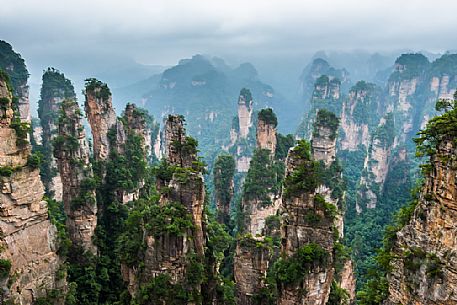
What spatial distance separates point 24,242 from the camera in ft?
63.5

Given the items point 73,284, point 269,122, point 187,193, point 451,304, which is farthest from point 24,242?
point 269,122

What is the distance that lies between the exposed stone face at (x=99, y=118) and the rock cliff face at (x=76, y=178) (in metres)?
3.96

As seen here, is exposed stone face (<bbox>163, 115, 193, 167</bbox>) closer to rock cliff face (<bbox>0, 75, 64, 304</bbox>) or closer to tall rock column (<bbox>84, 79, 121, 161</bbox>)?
rock cliff face (<bbox>0, 75, 64, 304</bbox>)

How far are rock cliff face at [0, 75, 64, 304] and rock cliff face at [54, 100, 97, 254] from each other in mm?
4338

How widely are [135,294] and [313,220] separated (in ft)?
32.1

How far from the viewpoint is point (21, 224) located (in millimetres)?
19188

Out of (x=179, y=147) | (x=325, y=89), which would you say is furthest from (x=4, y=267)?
(x=325, y=89)

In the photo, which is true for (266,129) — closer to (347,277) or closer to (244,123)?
(347,277)

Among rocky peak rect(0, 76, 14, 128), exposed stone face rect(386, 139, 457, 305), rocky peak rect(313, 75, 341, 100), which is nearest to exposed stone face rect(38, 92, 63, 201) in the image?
rocky peak rect(0, 76, 14, 128)

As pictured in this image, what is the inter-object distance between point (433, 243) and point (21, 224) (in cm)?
1779

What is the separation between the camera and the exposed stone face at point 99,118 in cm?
3005

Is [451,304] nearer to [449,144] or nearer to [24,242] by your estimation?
[449,144]

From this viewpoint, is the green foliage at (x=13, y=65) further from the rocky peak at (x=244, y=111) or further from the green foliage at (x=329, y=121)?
the rocky peak at (x=244, y=111)

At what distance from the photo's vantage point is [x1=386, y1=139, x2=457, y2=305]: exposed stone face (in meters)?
11.0
